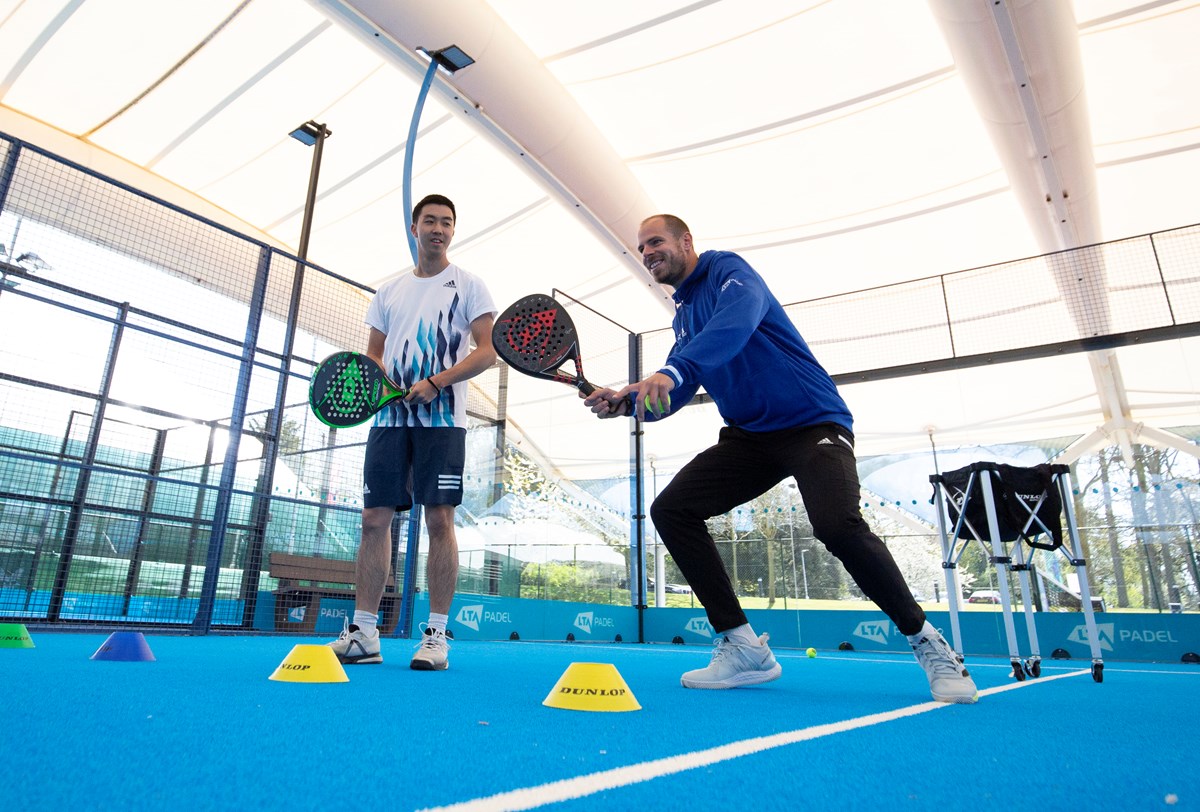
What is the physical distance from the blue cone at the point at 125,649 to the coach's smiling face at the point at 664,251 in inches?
86.9

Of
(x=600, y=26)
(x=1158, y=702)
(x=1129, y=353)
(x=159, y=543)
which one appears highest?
(x=600, y=26)

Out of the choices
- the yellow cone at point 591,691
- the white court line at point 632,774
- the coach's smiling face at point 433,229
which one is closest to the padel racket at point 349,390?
the coach's smiling face at point 433,229

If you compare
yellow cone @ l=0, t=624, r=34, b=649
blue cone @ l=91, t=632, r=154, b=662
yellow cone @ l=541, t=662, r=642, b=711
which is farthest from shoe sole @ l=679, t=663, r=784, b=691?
yellow cone @ l=0, t=624, r=34, b=649

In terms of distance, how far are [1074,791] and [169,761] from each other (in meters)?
1.25

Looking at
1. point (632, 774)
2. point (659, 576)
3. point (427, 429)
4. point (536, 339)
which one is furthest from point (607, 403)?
point (659, 576)

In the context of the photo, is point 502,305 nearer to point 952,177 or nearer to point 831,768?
point 952,177

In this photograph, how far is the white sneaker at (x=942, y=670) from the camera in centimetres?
217

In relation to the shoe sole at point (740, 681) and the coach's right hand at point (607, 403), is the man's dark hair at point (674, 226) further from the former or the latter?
the shoe sole at point (740, 681)

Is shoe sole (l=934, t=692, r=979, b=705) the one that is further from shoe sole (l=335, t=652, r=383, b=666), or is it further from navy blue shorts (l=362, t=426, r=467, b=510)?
shoe sole (l=335, t=652, r=383, b=666)

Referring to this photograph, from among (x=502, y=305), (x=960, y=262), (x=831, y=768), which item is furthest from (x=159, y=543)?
(x=960, y=262)

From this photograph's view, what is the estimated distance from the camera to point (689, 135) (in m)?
8.63

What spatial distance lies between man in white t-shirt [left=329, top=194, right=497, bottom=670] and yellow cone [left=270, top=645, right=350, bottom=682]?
1.96ft

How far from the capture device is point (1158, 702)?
2420mm

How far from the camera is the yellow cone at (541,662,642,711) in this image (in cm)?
177
